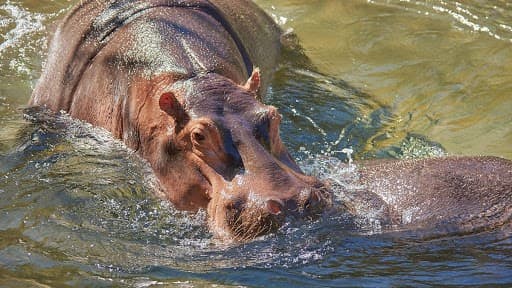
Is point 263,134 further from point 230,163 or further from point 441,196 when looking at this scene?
point 441,196

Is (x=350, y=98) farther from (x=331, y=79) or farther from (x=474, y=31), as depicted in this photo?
(x=474, y=31)

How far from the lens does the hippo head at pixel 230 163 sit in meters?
4.37

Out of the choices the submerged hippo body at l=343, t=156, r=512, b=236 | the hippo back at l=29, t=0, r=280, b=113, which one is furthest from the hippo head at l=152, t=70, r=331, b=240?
the hippo back at l=29, t=0, r=280, b=113

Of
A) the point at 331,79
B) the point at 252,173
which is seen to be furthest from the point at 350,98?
the point at 252,173

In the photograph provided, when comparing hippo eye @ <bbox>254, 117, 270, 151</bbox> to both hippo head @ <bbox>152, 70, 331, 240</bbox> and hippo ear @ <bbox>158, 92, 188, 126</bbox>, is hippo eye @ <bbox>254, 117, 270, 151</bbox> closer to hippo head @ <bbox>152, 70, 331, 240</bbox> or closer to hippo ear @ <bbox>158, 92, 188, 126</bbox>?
hippo head @ <bbox>152, 70, 331, 240</bbox>

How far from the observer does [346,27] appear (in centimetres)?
859

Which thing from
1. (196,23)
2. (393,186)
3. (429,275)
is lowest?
(429,275)

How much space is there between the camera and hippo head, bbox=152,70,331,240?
172 inches

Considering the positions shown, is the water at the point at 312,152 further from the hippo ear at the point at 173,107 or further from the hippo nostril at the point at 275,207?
the hippo ear at the point at 173,107

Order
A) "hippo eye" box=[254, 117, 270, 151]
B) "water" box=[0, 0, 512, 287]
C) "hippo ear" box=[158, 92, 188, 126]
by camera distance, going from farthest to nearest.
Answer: "hippo ear" box=[158, 92, 188, 126] < "hippo eye" box=[254, 117, 270, 151] < "water" box=[0, 0, 512, 287]

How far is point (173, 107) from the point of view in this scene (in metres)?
5.00

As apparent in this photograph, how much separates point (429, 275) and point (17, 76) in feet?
14.0

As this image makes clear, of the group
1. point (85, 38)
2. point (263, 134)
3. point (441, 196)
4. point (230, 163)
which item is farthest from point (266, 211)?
point (85, 38)

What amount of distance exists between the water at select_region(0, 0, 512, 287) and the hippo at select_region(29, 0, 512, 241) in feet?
0.42
